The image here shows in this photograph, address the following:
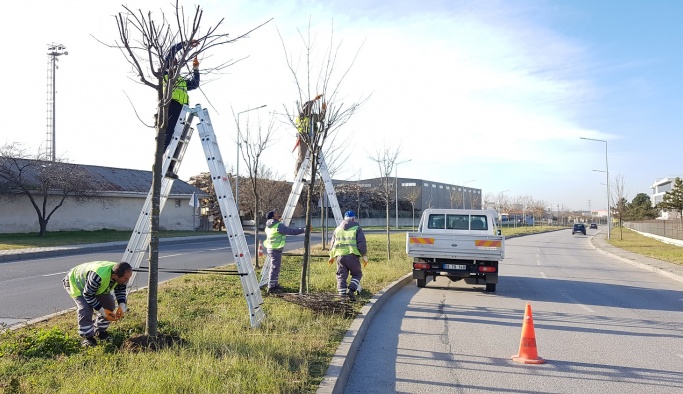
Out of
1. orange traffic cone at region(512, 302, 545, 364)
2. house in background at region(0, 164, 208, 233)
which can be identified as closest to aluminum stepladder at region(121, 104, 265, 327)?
orange traffic cone at region(512, 302, 545, 364)

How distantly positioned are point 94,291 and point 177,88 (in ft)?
8.98

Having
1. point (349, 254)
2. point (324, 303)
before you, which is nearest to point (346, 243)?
point (349, 254)

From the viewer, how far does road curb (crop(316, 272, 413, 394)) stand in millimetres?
5199

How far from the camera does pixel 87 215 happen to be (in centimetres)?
3441

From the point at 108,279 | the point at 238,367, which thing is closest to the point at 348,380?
the point at 238,367

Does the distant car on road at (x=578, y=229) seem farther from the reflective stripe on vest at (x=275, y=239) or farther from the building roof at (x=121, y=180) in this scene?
the reflective stripe on vest at (x=275, y=239)

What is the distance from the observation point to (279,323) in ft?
25.1

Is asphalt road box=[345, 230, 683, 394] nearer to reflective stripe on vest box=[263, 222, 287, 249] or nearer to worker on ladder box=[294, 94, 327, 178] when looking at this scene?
reflective stripe on vest box=[263, 222, 287, 249]

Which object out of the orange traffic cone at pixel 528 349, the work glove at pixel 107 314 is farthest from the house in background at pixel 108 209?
the orange traffic cone at pixel 528 349

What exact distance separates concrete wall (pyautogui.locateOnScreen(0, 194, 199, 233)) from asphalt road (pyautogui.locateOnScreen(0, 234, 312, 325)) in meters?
10.8

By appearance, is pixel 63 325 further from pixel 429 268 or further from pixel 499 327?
pixel 429 268

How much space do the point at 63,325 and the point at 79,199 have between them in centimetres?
2704

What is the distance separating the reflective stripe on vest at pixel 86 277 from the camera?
6.13 metres

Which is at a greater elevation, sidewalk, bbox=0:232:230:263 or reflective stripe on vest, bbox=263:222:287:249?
reflective stripe on vest, bbox=263:222:287:249
